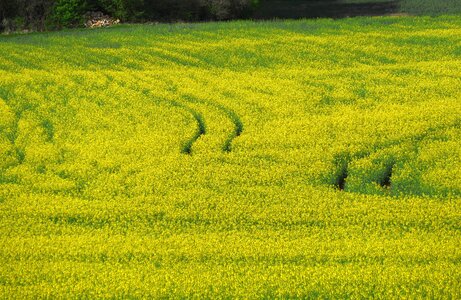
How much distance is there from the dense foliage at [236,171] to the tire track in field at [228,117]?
5 centimetres

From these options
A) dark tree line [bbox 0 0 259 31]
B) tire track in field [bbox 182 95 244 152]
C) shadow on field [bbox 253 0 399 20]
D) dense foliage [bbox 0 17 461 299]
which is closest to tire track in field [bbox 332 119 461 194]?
dense foliage [bbox 0 17 461 299]

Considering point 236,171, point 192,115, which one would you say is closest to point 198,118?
point 192,115

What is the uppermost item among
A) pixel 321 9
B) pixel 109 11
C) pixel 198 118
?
pixel 109 11

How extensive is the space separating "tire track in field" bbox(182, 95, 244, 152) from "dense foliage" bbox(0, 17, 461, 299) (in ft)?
0.18

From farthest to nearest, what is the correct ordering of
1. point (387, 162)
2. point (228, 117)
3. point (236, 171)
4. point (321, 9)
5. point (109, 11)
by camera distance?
point (321, 9), point (109, 11), point (228, 117), point (387, 162), point (236, 171)

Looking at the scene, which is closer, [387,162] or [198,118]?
[387,162]

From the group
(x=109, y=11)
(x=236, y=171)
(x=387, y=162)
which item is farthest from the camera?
(x=109, y=11)

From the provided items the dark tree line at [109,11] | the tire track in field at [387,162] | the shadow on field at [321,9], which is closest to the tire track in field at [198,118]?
the tire track in field at [387,162]

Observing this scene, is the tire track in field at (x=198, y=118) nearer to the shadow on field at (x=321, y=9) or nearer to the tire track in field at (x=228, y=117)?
the tire track in field at (x=228, y=117)

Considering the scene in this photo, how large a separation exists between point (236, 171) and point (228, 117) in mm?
3735

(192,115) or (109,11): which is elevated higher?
(109,11)

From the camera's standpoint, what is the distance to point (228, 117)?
1789cm

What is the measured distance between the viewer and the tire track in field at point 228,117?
52.7ft

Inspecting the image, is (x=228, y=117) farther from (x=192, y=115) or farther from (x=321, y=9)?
(x=321, y=9)
